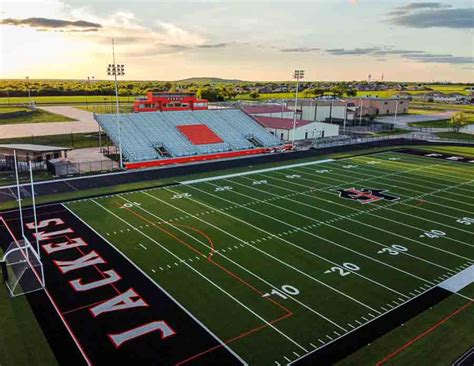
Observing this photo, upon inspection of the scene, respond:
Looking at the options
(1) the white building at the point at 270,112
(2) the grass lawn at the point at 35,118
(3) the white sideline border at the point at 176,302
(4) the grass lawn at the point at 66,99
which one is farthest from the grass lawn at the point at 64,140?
(4) the grass lawn at the point at 66,99

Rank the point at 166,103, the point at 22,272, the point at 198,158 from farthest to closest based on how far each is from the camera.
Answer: the point at 166,103, the point at 198,158, the point at 22,272

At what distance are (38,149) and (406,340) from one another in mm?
30107

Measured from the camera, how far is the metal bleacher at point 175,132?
36.9 meters

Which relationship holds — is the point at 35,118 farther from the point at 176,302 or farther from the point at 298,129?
the point at 176,302

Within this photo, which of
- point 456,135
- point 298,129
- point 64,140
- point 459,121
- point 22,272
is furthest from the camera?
point 459,121

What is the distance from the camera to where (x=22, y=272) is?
14.0m

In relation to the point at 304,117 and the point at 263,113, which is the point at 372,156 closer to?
the point at 263,113

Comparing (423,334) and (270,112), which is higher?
(270,112)

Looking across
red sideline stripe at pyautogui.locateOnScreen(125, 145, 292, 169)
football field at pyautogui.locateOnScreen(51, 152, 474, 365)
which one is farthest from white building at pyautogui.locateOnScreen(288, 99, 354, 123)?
football field at pyautogui.locateOnScreen(51, 152, 474, 365)

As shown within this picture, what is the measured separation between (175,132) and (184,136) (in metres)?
1.28

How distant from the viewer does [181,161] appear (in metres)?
36.5

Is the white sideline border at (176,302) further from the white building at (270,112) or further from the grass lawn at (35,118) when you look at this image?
the grass lawn at (35,118)

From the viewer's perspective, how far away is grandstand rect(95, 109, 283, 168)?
36.4 meters

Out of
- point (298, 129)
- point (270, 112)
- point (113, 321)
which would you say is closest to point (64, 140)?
point (298, 129)
